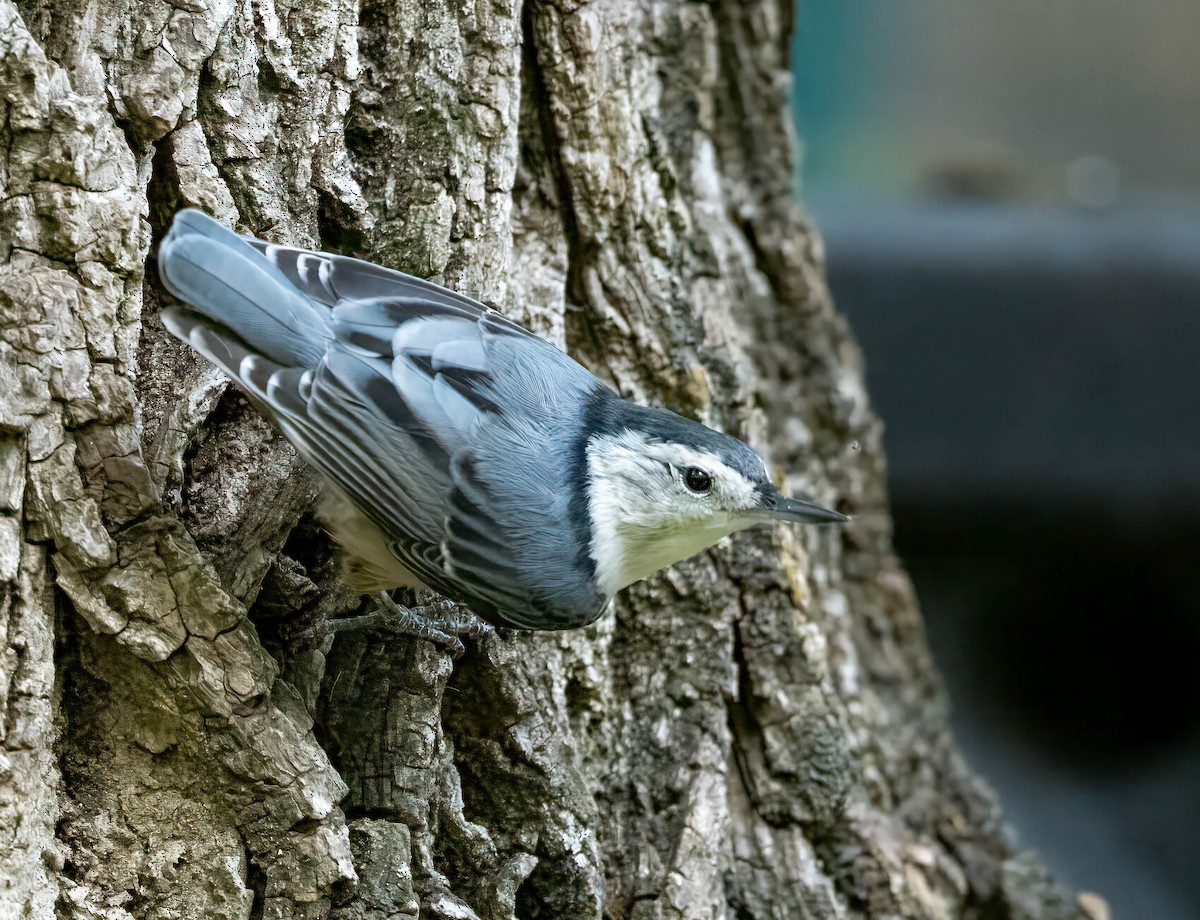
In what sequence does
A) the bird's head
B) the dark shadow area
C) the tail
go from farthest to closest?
A: the dark shadow area → the bird's head → the tail

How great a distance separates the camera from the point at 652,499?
172cm

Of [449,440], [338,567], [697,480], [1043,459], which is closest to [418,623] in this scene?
[338,567]

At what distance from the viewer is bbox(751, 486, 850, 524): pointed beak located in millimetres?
1686

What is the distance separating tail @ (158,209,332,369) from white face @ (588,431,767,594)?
451 millimetres

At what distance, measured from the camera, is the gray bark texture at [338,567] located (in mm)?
1461

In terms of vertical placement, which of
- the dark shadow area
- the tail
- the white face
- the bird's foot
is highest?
the dark shadow area

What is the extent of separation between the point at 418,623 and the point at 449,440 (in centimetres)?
33

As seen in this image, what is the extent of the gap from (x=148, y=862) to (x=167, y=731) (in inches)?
6.5

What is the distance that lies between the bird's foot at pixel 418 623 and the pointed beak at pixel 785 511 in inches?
18.0

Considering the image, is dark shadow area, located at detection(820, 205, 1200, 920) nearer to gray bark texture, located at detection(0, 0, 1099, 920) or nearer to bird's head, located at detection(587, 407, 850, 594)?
gray bark texture, located at detection(0, 0, 1099, 920)

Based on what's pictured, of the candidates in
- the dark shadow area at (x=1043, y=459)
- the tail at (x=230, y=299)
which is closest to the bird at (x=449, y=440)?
the tail at (x=230, y=299)

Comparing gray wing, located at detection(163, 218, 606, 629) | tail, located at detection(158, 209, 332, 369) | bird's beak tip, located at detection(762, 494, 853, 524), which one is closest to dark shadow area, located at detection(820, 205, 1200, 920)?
bird's beak tip, located at detection(762, 494, 853, 524)

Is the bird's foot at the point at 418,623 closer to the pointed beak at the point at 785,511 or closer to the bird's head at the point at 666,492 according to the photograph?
the bird's head at the point at 666,492

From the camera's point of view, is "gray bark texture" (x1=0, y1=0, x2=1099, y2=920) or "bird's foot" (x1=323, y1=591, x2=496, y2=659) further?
"bird's foot" (x1=323, y1=591, x2=496, y2=659)
